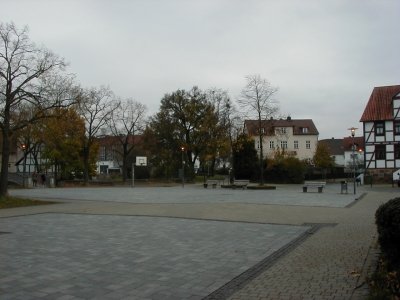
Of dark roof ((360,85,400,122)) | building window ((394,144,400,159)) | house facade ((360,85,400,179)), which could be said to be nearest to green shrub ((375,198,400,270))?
house facade ((360,85,400,179))

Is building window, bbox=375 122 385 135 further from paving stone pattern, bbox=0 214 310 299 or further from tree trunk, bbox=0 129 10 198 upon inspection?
paving stone pattern, bbox=0 214 310 299

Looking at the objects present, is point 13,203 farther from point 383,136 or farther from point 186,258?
point 383,136

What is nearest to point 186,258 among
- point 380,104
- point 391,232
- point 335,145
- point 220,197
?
point 391,232

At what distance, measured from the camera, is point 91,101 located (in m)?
54.3

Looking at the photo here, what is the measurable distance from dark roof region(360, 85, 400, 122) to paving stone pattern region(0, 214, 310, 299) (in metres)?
45.2

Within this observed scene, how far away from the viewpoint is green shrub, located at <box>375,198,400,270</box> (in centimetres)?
599

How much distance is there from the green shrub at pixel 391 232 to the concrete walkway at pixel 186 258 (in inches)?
28.1

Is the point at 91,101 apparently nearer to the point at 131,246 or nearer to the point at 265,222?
the point at 265,222

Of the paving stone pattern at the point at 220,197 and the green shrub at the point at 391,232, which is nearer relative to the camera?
the green shrub at the point at 391,232

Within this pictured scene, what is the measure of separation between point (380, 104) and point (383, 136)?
171 inches

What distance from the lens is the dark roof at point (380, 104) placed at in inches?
2194

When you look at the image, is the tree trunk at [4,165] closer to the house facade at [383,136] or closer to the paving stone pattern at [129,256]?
the paving stone pattern at [129,256]

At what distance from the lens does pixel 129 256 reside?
973 cm

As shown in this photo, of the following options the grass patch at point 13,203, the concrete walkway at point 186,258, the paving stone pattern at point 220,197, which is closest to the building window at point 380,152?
the paving stone pattern at point 220,197
